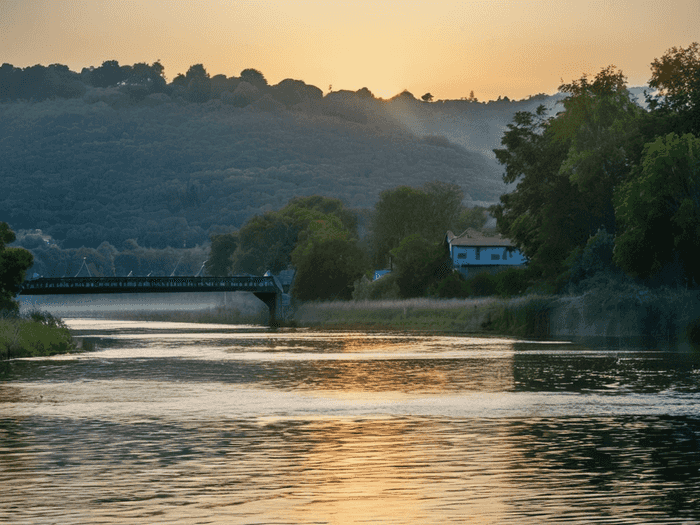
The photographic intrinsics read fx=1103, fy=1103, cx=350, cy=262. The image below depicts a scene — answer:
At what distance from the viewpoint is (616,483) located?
22500mm

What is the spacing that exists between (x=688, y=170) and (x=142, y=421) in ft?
198

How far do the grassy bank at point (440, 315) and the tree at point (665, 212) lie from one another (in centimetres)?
1318

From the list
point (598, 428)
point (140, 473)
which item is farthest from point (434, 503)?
point (598, 428)

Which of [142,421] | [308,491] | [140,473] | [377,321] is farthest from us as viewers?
[377,321]

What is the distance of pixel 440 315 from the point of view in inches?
4766

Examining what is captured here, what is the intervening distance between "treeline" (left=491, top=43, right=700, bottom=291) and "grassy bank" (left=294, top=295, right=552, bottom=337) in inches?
190

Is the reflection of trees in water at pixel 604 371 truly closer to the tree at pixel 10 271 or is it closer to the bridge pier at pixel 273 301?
the tree at pixel 10 271

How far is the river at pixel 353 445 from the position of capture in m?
20.0

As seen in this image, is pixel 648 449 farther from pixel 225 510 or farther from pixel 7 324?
pixel 7 324

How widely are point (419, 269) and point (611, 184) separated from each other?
153 feet

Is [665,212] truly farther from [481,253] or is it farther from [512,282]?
[481,253]

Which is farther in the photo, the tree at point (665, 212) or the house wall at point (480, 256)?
the house wall at point (480, 256)

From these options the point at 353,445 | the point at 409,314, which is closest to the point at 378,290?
the point at 409,314

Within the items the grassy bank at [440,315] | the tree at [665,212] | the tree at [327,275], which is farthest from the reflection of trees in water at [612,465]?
the tree at [327,275]
